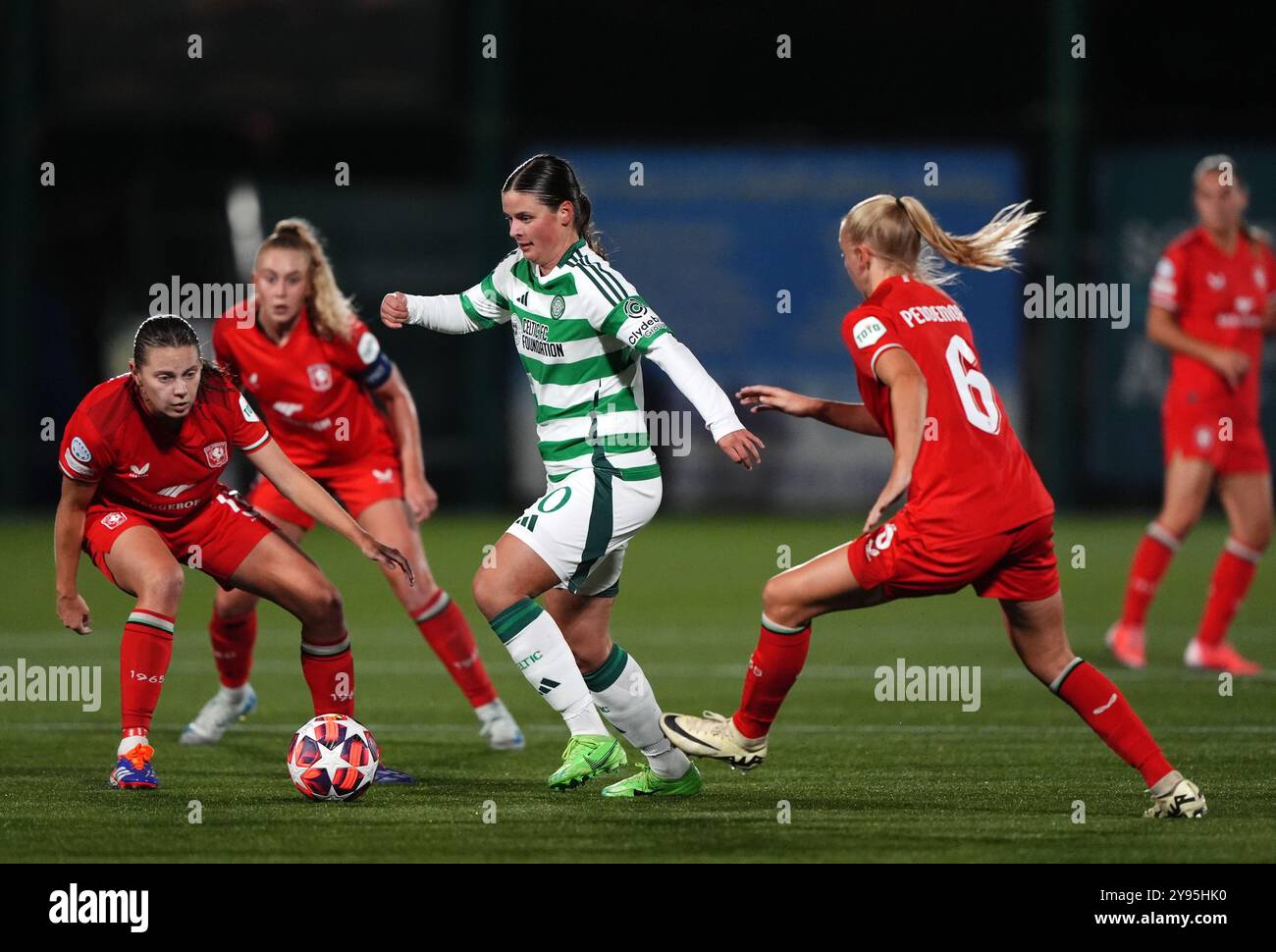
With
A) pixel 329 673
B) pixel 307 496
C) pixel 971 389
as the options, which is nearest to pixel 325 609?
pixel 329 673

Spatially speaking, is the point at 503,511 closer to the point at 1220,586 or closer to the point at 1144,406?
the point at 1144,406

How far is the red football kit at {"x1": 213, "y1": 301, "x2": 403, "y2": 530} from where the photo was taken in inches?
289

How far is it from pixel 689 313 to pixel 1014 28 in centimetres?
459

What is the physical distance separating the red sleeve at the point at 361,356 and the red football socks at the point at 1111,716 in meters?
2.95

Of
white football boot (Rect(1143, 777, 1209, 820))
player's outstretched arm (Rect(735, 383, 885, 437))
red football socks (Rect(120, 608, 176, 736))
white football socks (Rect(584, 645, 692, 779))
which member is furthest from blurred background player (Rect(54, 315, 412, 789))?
white football boot (Rect(1143, 777, 1209, 820))

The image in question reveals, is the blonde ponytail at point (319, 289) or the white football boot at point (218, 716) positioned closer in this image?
the blonde ponytail at point (319, 289)

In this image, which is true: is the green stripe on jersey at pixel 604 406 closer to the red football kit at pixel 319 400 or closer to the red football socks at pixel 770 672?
the red football socks at pixel 770 672

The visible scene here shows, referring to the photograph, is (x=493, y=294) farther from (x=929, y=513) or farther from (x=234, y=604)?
(x=234, y=604)

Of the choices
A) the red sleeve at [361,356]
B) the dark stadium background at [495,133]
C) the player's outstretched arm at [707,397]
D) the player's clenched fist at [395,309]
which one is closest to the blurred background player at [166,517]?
the player's clenched fist at [395,309]

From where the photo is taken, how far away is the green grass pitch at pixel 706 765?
529 centimetres

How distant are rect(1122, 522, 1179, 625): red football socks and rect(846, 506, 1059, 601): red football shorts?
3891mm

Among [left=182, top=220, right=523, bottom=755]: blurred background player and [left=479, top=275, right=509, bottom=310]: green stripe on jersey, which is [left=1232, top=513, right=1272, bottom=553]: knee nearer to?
[left=182, top=220, right=523, bottom=755]: blurred background player

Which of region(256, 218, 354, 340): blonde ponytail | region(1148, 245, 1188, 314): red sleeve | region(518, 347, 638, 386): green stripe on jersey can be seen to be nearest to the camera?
region(518, 347, 638, 386): green stripe on jersey

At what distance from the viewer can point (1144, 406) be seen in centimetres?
1797
